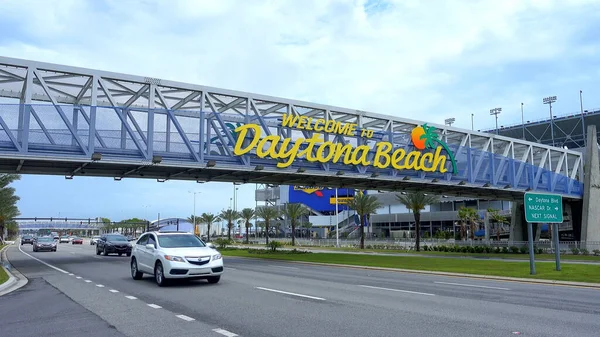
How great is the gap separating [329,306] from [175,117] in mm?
18496

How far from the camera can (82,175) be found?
28.2 m

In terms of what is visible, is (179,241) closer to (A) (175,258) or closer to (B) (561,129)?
(A) (175,258)

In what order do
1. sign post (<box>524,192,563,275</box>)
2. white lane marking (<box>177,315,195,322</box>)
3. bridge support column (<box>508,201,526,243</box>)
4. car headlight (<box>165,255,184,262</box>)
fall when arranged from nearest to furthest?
white lane marking (<box>177,315,195,322</box>) < car headlight (<box>165,255,184,262</box>) < sign post (<box>524,192,563,275</box>) < bridge support column (<box>508,201,526,243</box>)

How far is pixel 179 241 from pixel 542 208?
51.1 ft

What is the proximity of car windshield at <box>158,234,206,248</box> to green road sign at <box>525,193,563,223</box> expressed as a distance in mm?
13957

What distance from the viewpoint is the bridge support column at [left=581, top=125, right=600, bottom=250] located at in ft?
148

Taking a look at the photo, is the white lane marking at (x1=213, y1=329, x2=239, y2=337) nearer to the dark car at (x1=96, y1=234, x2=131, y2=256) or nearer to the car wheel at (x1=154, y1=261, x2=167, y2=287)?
the car wheel at (x1=154, y1=261, x2=167, y2=287)

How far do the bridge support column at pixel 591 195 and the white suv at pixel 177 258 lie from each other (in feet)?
135

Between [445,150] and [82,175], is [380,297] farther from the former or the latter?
[445,150]

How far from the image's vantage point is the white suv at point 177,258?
47.2 feet

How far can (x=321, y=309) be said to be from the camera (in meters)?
10.6

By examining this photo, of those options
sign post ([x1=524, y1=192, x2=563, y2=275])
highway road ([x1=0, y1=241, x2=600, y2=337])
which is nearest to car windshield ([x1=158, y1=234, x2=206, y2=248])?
highway road ([x1=0, y1=241, x2=600, y2=337])

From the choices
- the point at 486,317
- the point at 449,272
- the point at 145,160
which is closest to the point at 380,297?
the point at 486,317

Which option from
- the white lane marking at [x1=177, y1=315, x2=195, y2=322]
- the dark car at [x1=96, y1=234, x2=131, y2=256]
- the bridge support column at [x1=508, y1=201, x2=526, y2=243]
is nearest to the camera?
the white lane marking at [x1=177, y1=315, x2=195, y2=322]
